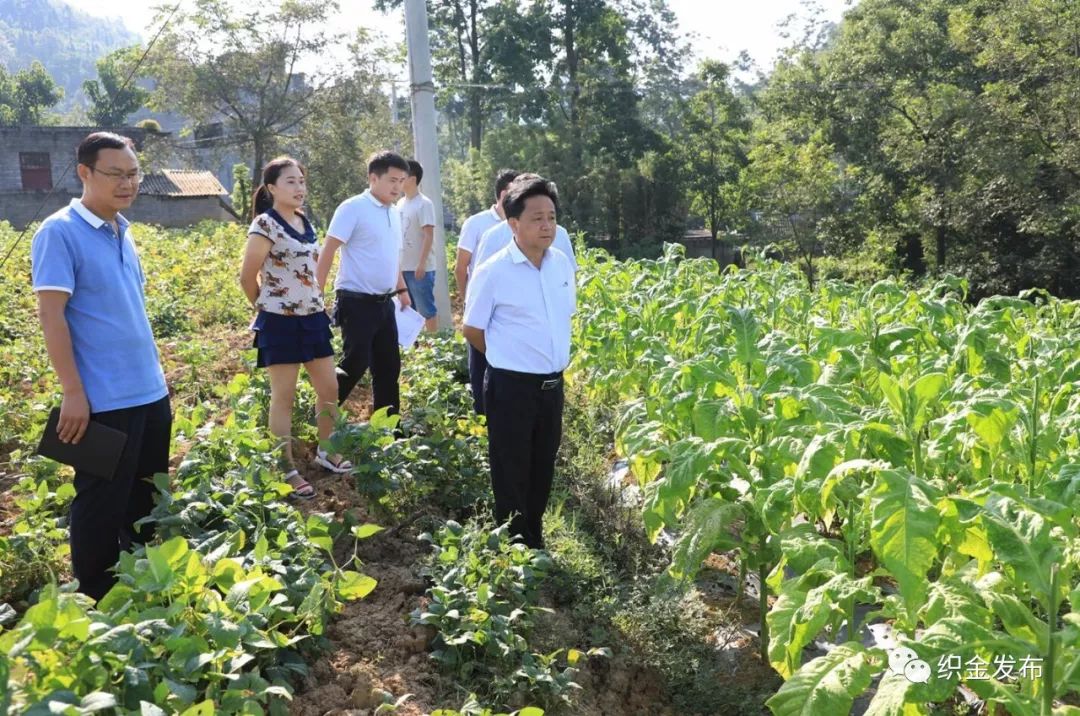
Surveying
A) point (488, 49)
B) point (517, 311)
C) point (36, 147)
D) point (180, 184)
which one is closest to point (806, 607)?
point (517, 311)

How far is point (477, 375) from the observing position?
534 cm

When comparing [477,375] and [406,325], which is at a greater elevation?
[406,325]

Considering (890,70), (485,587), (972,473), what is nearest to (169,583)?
(485,587)

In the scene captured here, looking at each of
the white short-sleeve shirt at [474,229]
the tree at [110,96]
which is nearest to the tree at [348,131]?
the tree at [110,96]

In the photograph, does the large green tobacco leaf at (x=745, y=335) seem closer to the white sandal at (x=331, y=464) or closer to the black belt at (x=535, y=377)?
the black belt at (x=535, y=377)

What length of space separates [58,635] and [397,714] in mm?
1137

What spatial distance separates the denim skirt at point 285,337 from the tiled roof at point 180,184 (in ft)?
105

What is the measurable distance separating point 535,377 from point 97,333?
5.59 ft

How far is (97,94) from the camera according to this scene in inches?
2201

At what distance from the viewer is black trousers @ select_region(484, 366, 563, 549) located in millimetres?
3973

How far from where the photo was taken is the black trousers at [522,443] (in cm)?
397

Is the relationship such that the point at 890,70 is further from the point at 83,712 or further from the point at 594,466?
the point at 83,712

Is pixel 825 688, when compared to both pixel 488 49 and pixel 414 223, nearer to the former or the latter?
pixel 414 223

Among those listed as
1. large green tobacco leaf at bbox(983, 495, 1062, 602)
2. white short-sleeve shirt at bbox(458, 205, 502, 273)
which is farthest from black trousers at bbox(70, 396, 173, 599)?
white short-sleeve shirt at bbox(458, 205, 502, 273)
